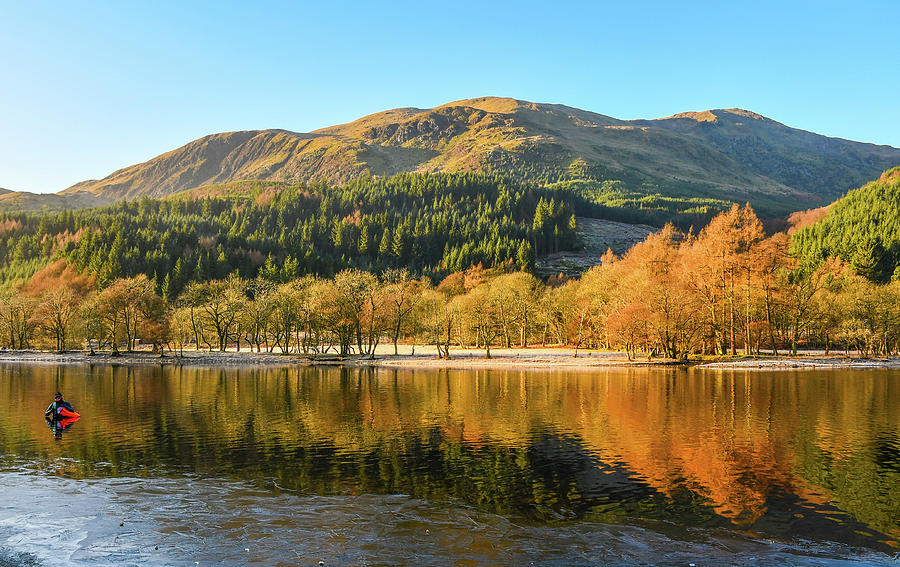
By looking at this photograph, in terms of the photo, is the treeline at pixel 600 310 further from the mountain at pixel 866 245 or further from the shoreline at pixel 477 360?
the mountain at pixel 866 245

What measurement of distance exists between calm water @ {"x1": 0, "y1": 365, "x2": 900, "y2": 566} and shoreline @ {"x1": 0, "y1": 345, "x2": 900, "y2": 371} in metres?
38.6

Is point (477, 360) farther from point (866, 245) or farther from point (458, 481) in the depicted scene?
point (866, 245)

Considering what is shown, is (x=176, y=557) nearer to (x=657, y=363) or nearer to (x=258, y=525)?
(x=258, y=525)

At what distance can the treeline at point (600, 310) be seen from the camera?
327ft

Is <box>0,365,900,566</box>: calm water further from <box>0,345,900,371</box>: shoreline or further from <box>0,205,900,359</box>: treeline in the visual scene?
<box>0,205,900,359</box>: treeline

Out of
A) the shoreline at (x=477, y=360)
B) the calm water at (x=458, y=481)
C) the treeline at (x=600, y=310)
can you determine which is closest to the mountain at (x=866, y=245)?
the treeline at (x=600, y=310)

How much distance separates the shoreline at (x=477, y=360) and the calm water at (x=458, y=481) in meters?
38.6

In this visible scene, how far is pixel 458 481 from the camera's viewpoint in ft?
90.2

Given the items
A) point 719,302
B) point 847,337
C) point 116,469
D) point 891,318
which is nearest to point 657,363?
point 719,302

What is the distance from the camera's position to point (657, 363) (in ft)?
311

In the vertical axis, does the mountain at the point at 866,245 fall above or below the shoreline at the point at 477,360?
above

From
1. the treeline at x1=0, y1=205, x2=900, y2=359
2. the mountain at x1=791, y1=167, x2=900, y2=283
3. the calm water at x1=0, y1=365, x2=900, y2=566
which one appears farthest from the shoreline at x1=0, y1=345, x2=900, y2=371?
the mountain at x1=791, y1=167, x2=900, y2=283

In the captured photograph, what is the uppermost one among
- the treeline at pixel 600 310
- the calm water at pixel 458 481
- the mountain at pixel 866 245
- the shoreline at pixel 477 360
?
the mountain at pixel 866 245

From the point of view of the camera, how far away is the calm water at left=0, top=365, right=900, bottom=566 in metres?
19.4
